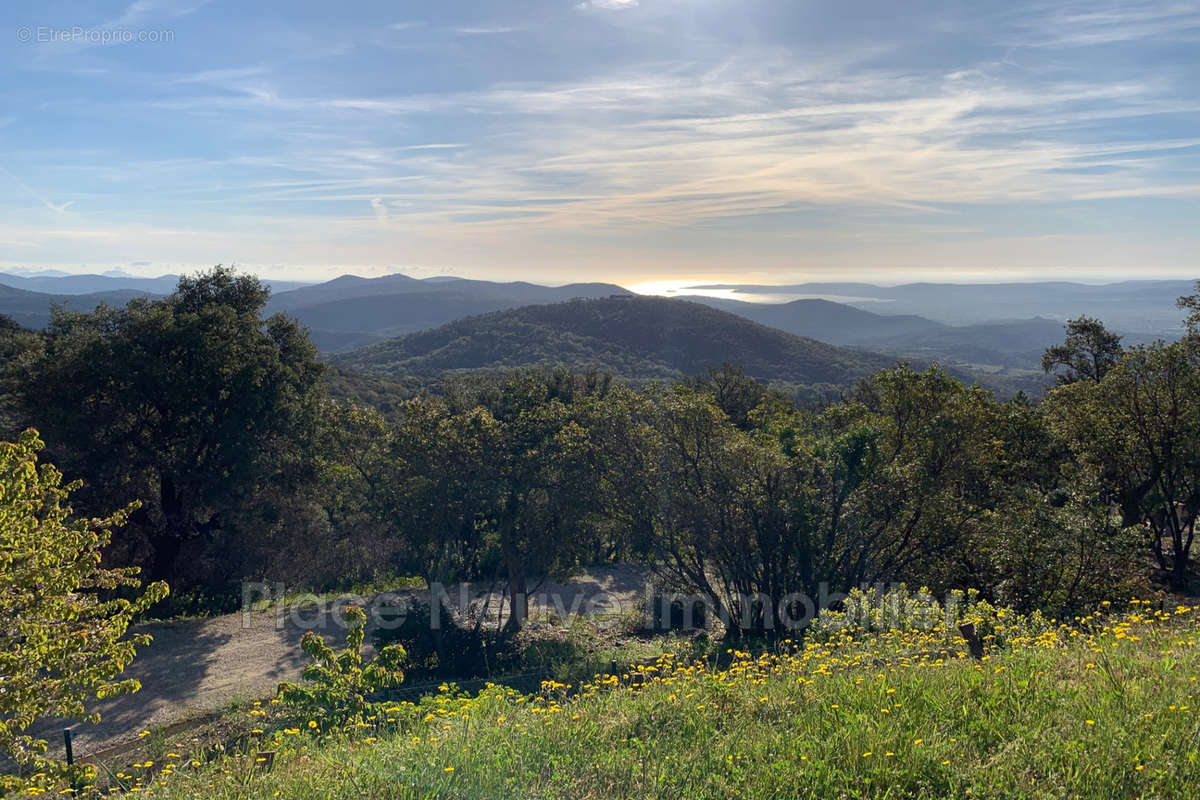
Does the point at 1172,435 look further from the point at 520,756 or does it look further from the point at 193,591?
the point at 193,591

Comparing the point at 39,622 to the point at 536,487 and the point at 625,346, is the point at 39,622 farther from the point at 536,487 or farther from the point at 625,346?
the point at 625,346

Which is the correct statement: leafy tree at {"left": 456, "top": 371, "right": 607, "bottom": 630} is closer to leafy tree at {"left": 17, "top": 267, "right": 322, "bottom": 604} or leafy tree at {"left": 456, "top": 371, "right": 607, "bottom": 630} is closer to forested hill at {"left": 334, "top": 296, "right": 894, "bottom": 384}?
leafy tree at {"left": 17, "top": 267, "right": 322, "bottom": 604}

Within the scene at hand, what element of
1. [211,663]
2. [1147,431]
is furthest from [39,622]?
[1147,431]

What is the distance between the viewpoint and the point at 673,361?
130 m

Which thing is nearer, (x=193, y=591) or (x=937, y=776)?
(x=937, y=776)

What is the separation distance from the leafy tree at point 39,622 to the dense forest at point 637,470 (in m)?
8.53

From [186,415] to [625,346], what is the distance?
400ft

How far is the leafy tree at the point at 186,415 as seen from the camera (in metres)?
16.1

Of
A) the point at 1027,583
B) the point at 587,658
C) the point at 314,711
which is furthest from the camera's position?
the point at 587,658

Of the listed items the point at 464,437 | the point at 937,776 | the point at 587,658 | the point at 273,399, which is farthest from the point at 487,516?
the point at 937,776

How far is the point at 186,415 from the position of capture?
1761 cm

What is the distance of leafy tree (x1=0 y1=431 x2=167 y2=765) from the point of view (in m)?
5.81

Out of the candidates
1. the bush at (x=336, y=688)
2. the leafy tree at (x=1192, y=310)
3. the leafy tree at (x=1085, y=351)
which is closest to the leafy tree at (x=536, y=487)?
the bush at (x=336, y=688)

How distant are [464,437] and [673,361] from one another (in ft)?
378
